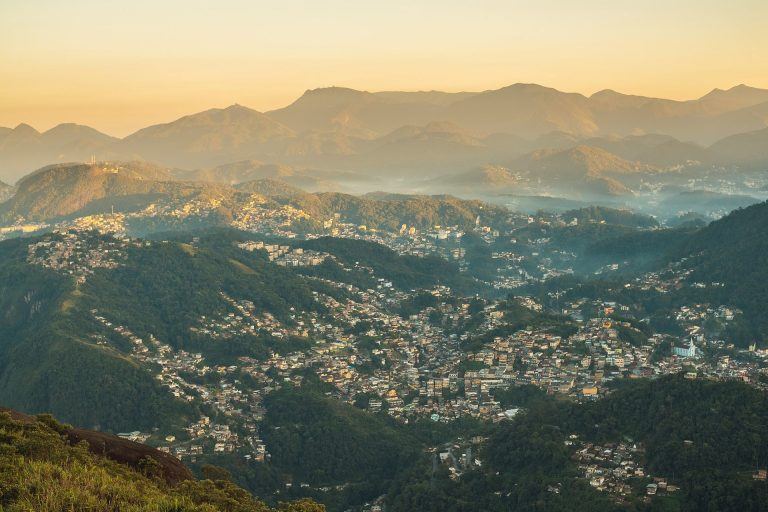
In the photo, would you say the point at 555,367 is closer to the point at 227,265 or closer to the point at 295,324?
the point at 295,324

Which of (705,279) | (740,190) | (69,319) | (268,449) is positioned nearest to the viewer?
(268,449)

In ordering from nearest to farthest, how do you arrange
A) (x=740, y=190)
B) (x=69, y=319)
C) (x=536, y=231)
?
(x=69, y=319) < (x=536, y=231) < (x=740, y=190)

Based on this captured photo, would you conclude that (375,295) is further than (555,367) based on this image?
Yes

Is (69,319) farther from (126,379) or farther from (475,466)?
(475,466)

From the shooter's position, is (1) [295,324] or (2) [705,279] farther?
(2) [705,279]

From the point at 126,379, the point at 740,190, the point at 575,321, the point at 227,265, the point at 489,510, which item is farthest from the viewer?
the point at 740,190

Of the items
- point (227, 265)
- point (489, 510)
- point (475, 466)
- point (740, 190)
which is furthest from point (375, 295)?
point (740, 190)

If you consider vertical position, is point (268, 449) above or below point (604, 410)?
below

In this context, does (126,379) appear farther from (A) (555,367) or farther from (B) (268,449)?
(A) (555,367)

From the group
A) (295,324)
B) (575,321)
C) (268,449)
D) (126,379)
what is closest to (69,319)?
(126,379)

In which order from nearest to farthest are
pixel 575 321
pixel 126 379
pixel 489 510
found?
pixel 489 510, pixel 126 379, pixel 575 321
